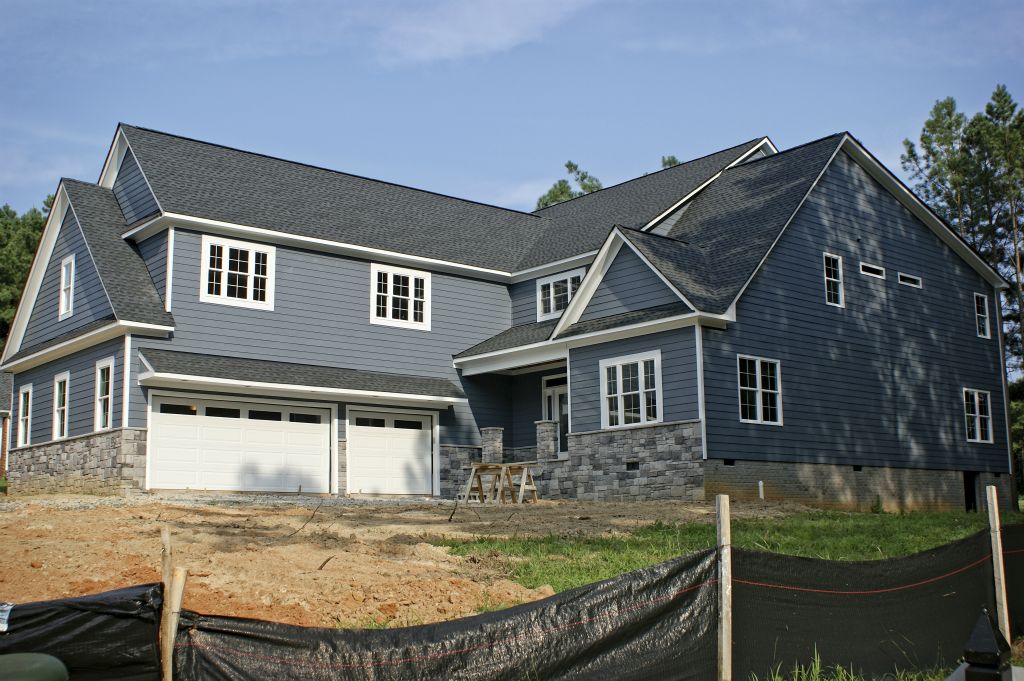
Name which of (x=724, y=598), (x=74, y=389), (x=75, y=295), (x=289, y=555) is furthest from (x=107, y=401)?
(x=724, y=598)

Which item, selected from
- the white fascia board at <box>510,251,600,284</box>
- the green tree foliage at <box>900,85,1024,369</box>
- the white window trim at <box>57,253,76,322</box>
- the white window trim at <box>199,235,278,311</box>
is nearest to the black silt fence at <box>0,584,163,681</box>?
the white window trim at <box>199,235,278,311</box>

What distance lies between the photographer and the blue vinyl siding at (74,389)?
21.7 metres

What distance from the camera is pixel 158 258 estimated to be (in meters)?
22.8

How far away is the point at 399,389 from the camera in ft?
80.1

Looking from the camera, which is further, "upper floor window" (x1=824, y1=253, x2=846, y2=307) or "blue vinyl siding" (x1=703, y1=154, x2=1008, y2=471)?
"upper floor window" (x1=824, y1=253, x2=846, y2=307)

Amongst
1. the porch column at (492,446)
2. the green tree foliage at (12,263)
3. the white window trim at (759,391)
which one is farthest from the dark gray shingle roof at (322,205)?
the green tree foliage at (12,263)

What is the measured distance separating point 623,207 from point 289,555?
60.0 ft

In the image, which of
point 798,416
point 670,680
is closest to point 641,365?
point 798,416

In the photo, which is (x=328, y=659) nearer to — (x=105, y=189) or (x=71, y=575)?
(x=71, y=575)

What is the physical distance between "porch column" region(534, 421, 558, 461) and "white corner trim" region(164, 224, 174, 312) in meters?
8.37

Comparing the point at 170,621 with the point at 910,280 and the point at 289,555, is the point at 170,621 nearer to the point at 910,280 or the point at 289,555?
the point at 289,555

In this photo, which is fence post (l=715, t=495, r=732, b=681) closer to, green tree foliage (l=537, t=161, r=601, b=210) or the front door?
the front door

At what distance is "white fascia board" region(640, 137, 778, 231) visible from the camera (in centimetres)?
2589

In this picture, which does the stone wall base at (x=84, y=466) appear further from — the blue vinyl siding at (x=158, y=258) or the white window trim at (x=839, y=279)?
the white window trim at (x=839, y=279)
